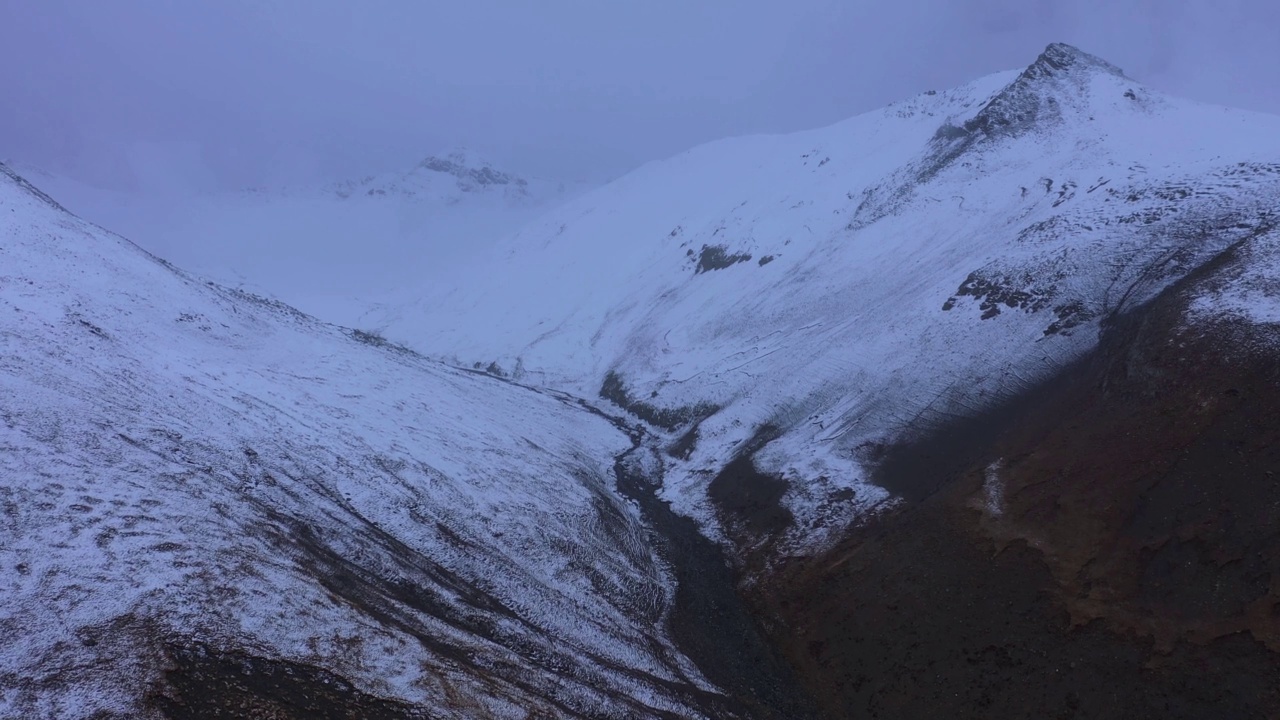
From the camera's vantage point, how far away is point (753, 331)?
151ft

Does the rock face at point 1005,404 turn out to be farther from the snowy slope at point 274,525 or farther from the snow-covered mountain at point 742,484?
the snowy slope at point 274,525

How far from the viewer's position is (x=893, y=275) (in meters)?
42.5

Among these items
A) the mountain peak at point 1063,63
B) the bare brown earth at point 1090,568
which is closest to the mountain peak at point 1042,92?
the mountain peak at point 1063,63

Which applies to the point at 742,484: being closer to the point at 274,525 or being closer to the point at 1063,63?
the point at 274,525

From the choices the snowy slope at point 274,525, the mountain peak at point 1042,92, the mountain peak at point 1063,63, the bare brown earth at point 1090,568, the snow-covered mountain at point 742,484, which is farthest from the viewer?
the mountain peak at point 1063,63

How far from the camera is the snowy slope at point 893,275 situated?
2941cm

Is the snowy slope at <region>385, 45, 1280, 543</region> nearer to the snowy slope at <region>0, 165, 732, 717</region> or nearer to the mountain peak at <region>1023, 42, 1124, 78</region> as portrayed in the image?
the mountain peak at <region>1023, 42, 1124, 78</region>

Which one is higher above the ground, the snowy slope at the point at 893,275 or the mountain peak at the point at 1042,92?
the mountain peak at the point at 1042,92

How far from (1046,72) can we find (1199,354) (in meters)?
46.2

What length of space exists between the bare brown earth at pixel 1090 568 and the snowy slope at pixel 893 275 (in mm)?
3794

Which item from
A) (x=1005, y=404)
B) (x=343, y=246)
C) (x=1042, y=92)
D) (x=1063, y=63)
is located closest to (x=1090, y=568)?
(x=1005, y=404)

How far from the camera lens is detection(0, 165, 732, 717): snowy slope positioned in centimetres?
1541

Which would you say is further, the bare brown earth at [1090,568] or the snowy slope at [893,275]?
the snowy slope at [893,275]

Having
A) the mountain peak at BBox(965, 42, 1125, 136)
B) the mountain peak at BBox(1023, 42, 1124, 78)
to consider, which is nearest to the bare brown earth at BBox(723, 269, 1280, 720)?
the mountain peak at BBox(965, 42, 1125, 136)
